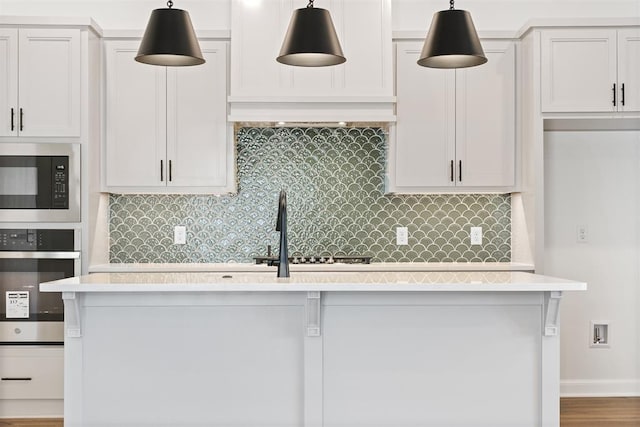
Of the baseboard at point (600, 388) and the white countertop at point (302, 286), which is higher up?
the white countertop at point (302, 286)

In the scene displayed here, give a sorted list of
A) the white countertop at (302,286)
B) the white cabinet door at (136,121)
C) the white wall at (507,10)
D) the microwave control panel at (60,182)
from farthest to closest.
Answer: the white wall at (507,10) → the white cabinet door at (136,121) → the microwave control panel at (60,182) → the white countertop at (302,286)

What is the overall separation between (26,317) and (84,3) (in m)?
2.32

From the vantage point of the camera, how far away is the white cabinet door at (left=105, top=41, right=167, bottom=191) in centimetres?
435

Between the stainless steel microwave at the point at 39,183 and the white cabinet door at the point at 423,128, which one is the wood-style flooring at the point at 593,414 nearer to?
the stainless steel microwave at the point at 39,183

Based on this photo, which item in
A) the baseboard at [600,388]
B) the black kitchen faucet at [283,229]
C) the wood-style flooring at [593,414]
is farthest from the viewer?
the baseboard at [600,388]

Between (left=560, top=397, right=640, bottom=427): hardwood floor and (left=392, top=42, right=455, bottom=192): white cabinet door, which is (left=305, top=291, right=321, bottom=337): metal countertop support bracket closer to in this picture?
(left=392, top=42, right=455, bottom=192): white cabinet door

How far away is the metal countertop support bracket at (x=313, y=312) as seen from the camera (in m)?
2.80

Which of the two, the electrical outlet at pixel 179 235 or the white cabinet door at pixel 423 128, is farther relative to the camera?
the electrical outlet at pixel 179 235

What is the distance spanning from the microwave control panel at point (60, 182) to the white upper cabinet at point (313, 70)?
1115mm

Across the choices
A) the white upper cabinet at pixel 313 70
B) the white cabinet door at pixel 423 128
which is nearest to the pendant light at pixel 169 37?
the white upper cabinet at pixel 313 70

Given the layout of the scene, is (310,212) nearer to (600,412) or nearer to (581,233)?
(581,233)

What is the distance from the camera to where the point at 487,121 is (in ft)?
14.4

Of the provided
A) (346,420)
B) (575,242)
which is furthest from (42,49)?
(575,242)

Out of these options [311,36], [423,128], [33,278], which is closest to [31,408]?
[33,278]
